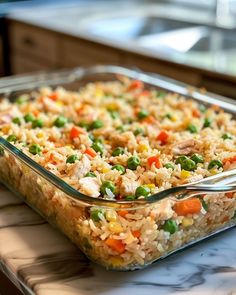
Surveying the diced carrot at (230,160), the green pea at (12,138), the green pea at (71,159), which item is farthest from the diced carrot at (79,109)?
the diced carrot at (230,160)

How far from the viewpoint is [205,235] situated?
0.91 metres

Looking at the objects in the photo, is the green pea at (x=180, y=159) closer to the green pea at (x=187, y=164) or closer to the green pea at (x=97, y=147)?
the green pea at (x=187, y=164)

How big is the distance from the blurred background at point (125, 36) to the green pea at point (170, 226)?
1.06m

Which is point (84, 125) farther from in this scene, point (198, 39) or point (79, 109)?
point (198, 39)

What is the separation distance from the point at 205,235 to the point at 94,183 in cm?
20

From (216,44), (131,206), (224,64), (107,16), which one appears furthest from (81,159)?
(107,16)

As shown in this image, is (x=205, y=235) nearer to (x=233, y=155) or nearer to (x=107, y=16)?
(x=233, y=155)

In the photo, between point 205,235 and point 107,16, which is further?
point 107,16

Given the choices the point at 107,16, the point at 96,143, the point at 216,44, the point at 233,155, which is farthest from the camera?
the point at 107,16

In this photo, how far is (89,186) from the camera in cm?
88

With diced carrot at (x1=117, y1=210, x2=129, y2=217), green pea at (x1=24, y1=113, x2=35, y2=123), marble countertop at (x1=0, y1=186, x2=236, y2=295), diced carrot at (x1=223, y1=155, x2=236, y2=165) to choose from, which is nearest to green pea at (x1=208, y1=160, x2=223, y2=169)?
diced carrot at (x1=223, y1=155, x2=236, y2=165)

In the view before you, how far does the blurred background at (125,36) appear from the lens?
2.04 meters

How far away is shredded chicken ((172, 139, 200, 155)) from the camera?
1053 millimetres

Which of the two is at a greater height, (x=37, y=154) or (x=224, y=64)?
(x=224, y=64)
